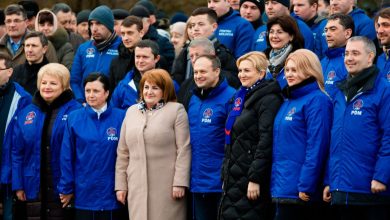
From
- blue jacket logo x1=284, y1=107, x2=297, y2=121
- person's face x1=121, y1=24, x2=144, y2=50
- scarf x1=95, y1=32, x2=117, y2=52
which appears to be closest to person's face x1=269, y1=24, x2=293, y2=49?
blue jacket logo x1=284, y1=107, x2=297, y2=121

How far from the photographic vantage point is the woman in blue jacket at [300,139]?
950cm

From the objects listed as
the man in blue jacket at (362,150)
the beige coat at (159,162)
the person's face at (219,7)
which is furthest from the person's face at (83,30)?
the man in blue jacket at (362,150)

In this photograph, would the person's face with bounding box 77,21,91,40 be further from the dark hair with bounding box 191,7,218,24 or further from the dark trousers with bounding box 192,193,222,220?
the dark trousers with bounding box 192,193,222,220

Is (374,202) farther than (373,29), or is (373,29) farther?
(373,29)

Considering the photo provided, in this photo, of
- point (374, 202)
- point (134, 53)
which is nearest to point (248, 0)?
point (134, 53)

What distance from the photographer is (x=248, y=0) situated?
43.5ft

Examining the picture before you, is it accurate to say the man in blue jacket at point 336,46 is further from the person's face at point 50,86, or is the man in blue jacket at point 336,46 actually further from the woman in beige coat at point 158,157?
the person's face at point 50,86

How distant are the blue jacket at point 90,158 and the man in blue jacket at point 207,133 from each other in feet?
3.08

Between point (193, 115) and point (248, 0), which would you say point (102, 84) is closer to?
point (193, 115)

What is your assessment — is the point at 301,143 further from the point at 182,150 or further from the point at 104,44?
the point at 104,44

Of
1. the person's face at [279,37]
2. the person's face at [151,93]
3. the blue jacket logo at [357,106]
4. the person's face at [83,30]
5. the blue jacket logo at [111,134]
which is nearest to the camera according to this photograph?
the blue jacket logo at [357,106]

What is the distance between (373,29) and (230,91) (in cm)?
196

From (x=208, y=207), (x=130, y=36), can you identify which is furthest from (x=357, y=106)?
(x=130, y=36)

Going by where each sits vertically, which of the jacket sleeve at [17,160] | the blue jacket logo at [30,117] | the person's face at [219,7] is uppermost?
the person's face at [219,7]
